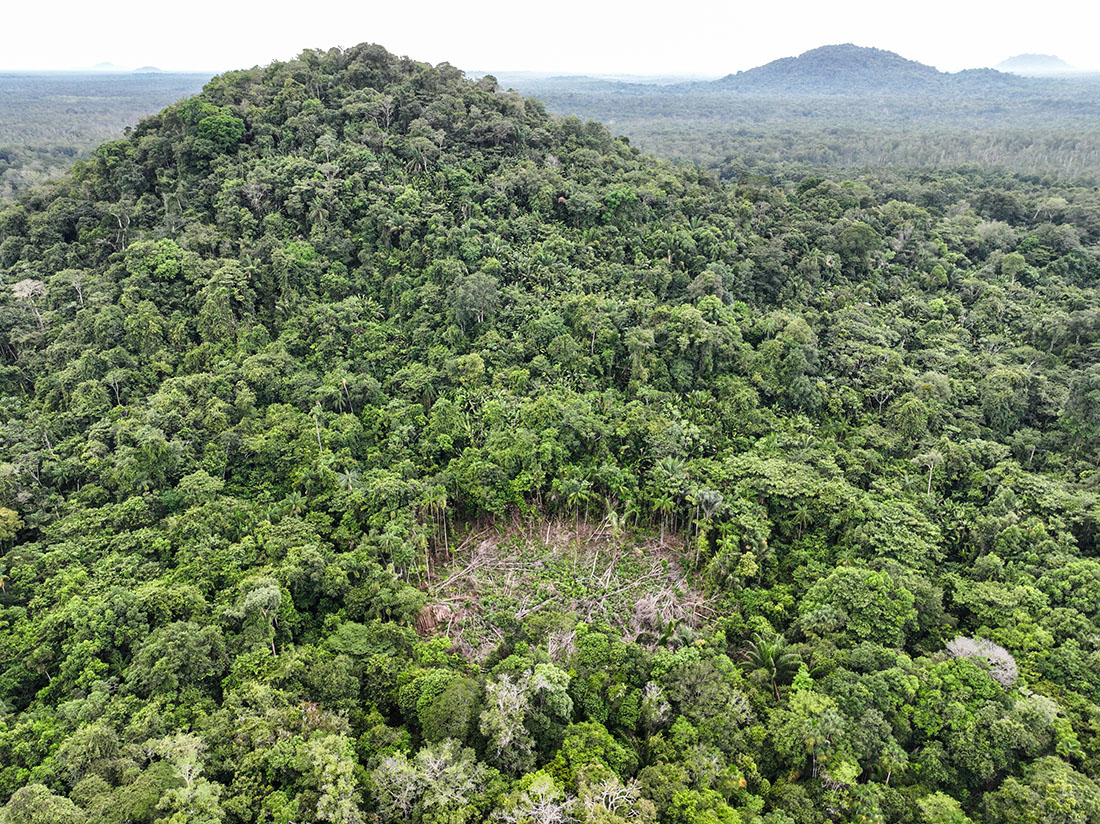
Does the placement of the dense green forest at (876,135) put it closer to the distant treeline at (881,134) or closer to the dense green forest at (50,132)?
the distant treeline at (881,134)

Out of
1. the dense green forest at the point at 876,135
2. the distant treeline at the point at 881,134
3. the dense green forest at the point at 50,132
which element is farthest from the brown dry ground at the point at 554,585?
the distant treeline at the point at 881,134

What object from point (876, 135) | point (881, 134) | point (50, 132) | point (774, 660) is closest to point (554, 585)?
point (774, 660)

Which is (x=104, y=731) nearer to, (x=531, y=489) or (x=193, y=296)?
(x=531, y=489)

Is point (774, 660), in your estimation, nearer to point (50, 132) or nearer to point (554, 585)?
point (554, 585)

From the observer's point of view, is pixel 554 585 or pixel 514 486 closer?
pixel 554 585

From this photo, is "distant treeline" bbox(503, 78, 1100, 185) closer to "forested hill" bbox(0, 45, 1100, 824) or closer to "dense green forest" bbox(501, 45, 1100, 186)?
"dense green forest" bbox(501, 45, 1100, 186)
